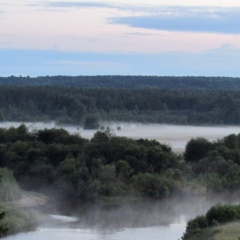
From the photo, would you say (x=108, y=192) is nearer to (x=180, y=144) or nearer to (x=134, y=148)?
(x=134, y=148)

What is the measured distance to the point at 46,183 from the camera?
53.0 m

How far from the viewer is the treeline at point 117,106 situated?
4013 inches

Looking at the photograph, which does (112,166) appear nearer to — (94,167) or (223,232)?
(94,167)

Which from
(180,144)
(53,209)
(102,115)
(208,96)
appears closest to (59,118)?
(102,115)

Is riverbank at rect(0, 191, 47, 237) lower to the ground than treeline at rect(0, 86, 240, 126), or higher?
lower

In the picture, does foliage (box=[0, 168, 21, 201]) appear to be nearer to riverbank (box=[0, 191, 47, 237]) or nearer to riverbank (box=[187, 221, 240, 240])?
riverbank (box=[0, 191, 47, 237])

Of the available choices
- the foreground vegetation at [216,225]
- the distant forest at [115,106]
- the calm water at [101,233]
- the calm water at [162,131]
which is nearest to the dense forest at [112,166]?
the calm water at [101,233]

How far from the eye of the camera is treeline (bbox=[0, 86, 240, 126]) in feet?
334

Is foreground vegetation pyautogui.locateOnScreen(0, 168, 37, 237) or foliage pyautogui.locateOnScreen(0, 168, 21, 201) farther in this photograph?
foliage pyautogui.locateOnScreen(0, 168, 21, 201)

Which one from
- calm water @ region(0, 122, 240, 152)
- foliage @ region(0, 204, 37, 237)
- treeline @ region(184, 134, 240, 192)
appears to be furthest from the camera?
calm water @ region(0, 122, 240, 152)

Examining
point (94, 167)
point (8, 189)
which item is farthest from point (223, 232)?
point (94, 167)

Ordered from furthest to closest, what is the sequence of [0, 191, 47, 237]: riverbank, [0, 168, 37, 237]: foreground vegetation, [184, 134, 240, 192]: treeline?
[184, 134, 240, 192]: treeline → [0, 191, 47, 237]: riverbank → [0, 168, 37, 237]: foreground vegetation

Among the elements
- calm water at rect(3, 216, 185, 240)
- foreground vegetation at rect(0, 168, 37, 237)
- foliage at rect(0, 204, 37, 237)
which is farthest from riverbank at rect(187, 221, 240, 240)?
foliage at rect(0, 204, 37, 237)

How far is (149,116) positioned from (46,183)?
2014 inches
